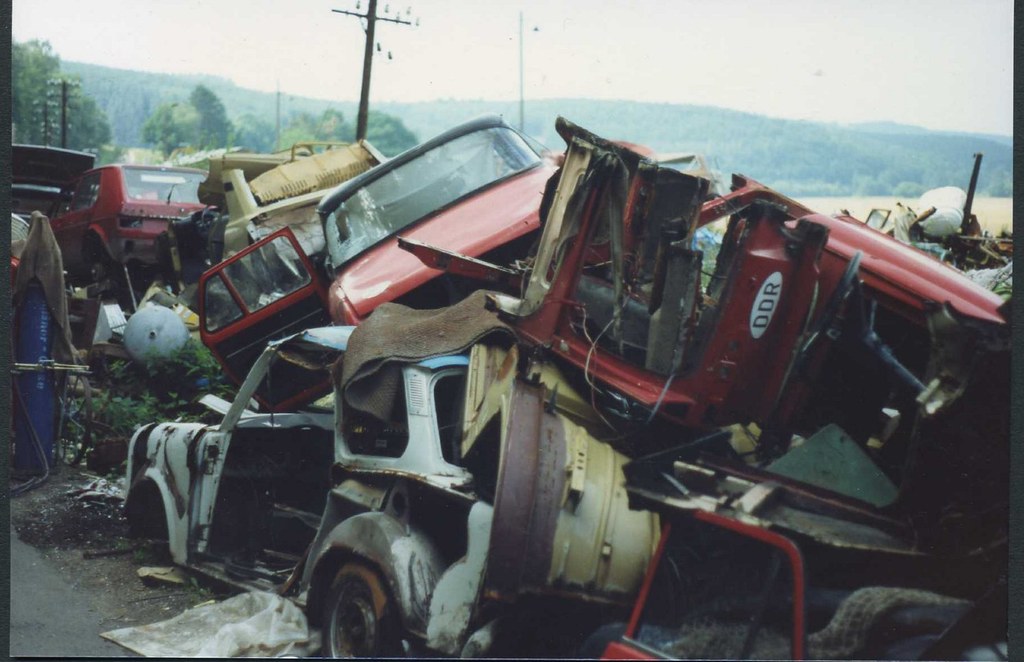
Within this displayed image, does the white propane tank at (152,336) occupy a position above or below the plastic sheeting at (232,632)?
above

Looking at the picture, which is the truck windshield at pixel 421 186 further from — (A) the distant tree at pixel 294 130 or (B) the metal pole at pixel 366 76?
(A) the distant tree at pixel 294 130

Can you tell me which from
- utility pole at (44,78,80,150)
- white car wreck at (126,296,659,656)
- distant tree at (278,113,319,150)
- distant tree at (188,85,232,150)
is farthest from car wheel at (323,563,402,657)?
distant tree at (278,113,319,150)

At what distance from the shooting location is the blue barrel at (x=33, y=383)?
719 cm

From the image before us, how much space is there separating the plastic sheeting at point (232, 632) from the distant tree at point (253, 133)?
51.9 feet

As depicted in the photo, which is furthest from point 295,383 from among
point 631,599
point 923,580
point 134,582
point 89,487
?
point 923,580

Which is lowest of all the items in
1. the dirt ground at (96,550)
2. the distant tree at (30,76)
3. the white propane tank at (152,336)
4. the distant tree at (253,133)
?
the dirt ground at (96,550)

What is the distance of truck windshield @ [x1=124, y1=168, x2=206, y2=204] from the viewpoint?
11711mm

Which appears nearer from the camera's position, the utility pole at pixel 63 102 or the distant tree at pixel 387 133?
the utility pole at pixel 63 102

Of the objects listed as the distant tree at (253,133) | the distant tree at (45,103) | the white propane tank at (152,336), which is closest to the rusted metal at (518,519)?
the distant tree at (45,103)

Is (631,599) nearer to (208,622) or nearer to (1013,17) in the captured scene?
(208,622)

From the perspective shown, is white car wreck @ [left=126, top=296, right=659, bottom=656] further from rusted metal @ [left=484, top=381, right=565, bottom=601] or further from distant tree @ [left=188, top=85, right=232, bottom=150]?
distant tree @ [left=188, top=85, right=232, bottom=150]

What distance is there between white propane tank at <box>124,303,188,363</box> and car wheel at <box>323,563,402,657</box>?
5.19 m

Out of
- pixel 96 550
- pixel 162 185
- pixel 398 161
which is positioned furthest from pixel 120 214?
pixel 96 550

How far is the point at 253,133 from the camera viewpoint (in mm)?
22656
